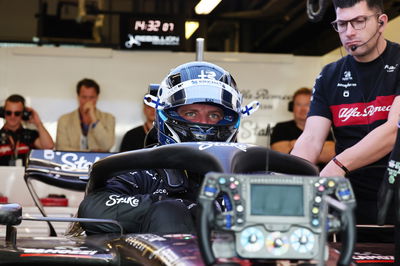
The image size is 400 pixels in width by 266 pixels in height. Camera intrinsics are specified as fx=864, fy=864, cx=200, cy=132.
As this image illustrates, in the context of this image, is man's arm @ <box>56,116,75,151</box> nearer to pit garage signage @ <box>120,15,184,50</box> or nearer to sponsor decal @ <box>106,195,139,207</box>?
pit garage signage @ <box>120,15,184,50</box>

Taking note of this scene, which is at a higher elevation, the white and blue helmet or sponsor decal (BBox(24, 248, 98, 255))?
the white and blue helmet

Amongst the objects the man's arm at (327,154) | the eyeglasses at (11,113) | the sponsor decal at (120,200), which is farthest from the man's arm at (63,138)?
the sponsor decal at (120,200)

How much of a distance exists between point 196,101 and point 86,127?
6.41m

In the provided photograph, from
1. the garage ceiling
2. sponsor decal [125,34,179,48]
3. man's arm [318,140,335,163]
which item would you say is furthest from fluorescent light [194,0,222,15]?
man's arm [318,140,335,163]

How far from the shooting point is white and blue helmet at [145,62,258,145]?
4.07m

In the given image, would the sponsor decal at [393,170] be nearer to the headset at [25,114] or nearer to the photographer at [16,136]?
the photographer at [16,136]

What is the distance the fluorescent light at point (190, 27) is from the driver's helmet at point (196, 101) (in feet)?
25.2

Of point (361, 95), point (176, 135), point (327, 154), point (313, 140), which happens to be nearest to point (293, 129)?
point (327, 154)

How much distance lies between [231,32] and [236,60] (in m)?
3.26

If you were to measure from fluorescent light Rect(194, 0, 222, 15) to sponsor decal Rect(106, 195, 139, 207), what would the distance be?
8563 millimetres

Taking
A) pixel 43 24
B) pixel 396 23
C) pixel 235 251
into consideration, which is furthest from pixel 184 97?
pixel 43 24

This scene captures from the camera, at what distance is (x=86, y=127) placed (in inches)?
407

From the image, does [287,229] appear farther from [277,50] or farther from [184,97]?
[277,50]

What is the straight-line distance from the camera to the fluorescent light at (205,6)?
11875 millimetres
